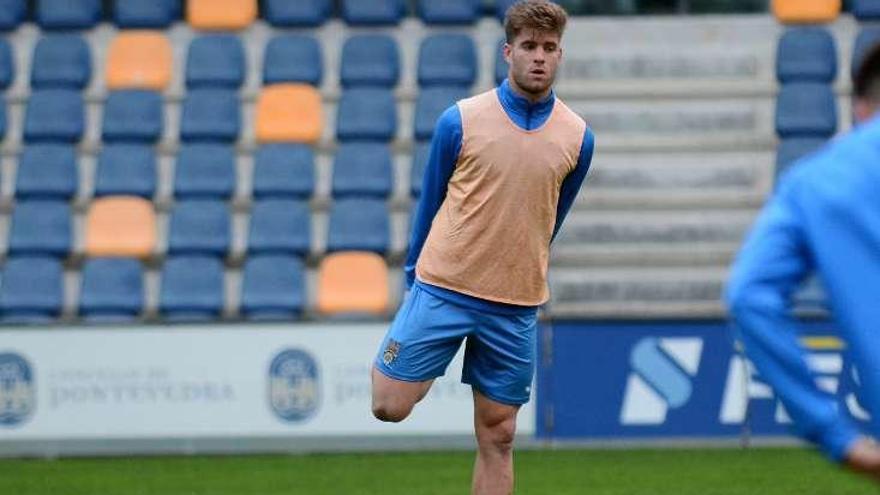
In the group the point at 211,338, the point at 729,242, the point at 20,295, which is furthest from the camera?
the point at 729,242

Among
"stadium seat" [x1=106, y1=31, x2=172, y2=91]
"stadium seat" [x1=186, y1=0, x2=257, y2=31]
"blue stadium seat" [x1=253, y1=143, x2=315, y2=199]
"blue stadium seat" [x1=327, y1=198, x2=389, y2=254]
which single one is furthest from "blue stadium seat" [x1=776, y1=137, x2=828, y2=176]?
"stadium seat" [x1=106, y1=31, x2=172, y2=91]

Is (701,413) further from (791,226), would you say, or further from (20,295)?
(791,226)

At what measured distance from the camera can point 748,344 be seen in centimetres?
297

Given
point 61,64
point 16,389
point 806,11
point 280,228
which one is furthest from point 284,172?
point 806,11

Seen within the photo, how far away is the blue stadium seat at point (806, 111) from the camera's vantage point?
13164 millimetres

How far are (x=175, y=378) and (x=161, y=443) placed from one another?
41cm

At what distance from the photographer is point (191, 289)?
12258mm

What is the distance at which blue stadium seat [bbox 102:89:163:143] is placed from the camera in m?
13.4

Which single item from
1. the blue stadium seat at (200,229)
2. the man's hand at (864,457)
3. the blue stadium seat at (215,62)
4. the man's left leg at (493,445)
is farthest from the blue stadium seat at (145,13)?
the man's hand at (864,457)

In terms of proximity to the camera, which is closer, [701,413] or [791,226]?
[791,226]

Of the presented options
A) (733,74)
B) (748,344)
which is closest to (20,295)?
(733,74)

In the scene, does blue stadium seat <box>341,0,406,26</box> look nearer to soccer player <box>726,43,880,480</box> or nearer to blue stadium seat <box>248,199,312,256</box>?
blue stadium seat <box>248,199,312,256</box>

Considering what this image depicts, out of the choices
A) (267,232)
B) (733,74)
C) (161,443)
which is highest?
(733,74)

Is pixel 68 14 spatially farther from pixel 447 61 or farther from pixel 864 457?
pixel 864 457
